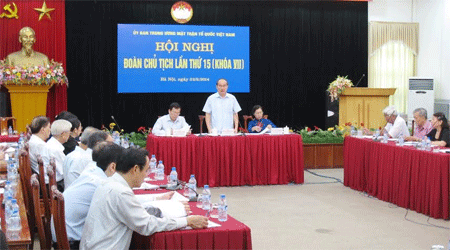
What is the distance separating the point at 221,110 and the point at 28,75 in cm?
332

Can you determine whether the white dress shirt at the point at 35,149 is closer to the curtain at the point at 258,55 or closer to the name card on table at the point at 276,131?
the name card on table at the point at 276,131

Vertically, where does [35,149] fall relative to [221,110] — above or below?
below

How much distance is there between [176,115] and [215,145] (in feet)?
2.25

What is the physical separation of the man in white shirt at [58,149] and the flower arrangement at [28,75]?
4.54m

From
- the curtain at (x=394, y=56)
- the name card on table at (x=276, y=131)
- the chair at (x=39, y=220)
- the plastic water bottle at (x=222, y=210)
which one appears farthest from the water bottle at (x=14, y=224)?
the curtain at (x=394, y=56)

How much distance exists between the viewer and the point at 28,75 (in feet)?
30.9

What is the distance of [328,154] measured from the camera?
9.51 m

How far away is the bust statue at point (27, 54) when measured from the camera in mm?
10197

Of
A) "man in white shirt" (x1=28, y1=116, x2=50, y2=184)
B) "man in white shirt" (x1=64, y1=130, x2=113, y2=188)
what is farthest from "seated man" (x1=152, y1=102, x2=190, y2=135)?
"man in white shirt" (x1=64, y1=130, x2=113, y2=188)

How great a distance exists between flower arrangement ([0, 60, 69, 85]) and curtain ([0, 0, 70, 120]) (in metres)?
1.20

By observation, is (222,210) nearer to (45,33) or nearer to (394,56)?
(45,33)

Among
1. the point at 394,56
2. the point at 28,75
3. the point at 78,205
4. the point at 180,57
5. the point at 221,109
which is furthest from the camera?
the point at 394,56

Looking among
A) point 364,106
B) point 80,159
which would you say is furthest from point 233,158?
point 364,106

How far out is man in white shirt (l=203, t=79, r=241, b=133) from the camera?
8289 mm
